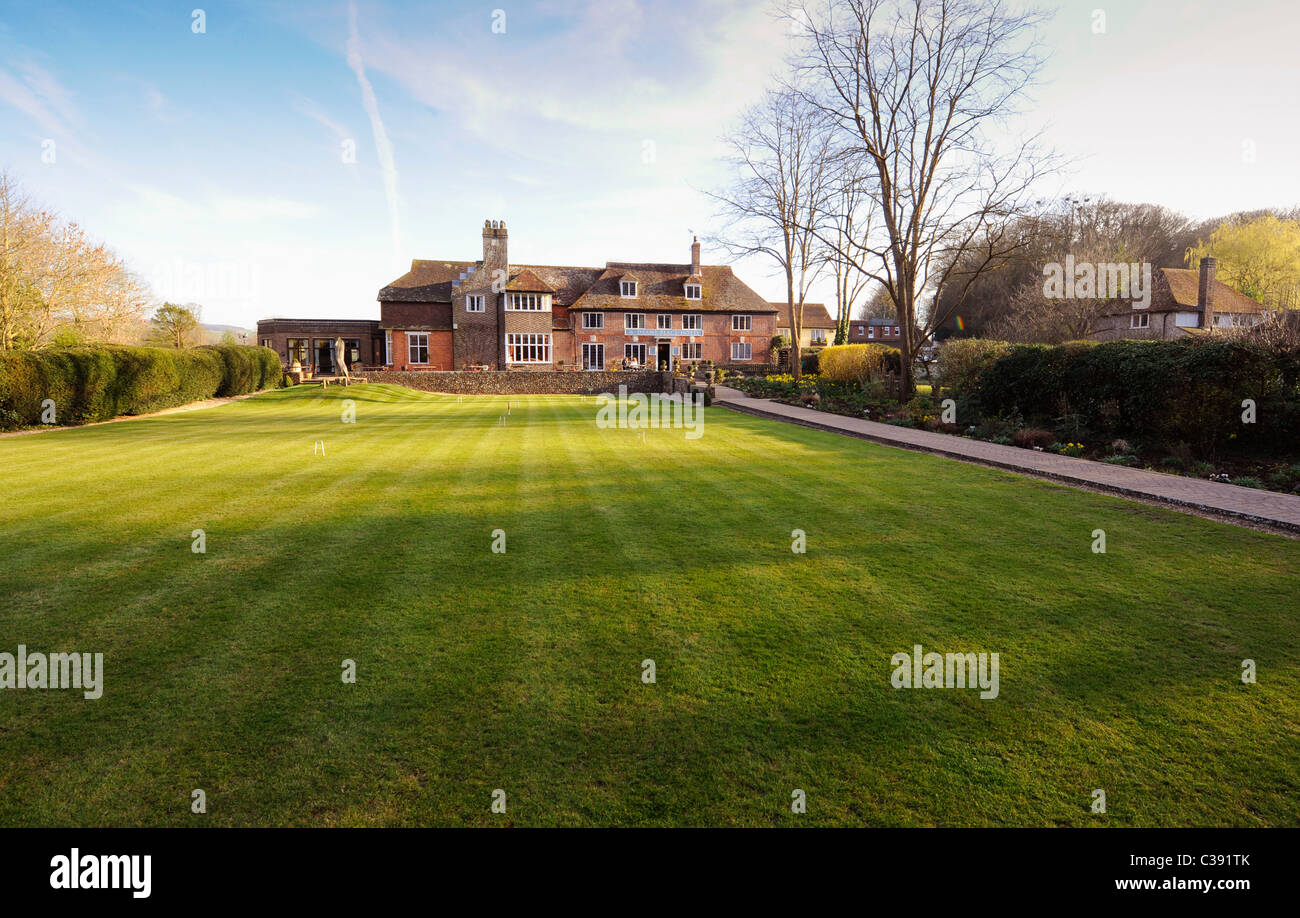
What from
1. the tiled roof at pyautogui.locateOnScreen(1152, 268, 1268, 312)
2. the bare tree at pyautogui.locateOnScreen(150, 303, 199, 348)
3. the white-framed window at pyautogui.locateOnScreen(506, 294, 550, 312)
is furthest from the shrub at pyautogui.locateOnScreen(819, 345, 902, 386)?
the bare tree at pyautogui.locateOnScreen(150, 303, 199, 348)

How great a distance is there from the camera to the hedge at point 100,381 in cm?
1869

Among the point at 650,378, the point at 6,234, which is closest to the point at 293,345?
the point at 6,234

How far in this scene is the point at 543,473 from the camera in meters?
11.7

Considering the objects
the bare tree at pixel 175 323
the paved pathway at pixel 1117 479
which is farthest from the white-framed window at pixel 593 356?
the paved pathway at pixel 1117 479

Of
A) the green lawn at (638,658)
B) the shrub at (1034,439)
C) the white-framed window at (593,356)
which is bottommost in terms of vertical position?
the green lawn at (638,658)

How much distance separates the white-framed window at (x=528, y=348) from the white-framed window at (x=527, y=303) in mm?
1856

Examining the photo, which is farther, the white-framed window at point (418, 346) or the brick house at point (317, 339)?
the brick house at point (317, 339)

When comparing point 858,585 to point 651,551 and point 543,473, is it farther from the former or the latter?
point 543,473

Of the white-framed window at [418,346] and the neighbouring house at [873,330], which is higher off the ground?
the neighbouring house at [873,330]

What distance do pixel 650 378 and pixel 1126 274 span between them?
30.6 metres

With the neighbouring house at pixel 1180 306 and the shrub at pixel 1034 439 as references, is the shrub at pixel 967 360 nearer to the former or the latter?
the shrub at pixel 1034 439

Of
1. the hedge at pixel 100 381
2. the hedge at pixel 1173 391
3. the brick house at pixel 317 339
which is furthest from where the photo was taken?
the brick house at pixel 317 339

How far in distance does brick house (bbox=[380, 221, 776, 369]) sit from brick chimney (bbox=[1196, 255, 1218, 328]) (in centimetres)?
2869
